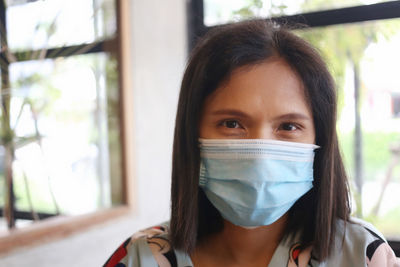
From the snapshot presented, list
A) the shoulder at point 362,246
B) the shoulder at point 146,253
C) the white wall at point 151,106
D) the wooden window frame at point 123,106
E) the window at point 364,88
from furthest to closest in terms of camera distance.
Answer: the white wall at point 151,106
the wooden window frame at point 123,106
the window at point 364,88
the shoulder at point 146,253
the shoulder at point 362,246

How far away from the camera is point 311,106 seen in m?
0.92

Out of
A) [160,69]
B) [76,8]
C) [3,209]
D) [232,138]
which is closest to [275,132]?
[232,138]

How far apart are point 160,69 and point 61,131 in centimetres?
83

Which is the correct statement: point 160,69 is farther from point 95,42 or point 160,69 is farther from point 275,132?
point 275,132

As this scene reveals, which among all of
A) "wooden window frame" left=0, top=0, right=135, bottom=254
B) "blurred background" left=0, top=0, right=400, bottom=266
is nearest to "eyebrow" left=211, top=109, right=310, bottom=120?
"blurred background" left=0, top=0, right=400, bottom=266

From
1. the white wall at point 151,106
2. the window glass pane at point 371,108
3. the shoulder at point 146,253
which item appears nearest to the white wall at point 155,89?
the white wall at point 151,106

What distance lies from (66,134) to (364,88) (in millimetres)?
1419

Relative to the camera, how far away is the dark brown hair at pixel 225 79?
2.99 feet

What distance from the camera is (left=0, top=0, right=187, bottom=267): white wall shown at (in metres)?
2.10

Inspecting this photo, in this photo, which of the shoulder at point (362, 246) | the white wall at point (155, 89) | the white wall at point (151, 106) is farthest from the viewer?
the white wall at point (155, 89)

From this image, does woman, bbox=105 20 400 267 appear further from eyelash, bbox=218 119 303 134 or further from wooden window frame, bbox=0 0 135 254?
wooden window frame, bbox=0 0 135 254

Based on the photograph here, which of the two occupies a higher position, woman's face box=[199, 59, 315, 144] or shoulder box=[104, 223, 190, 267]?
woman's face box=[199, 59, 315, 144]

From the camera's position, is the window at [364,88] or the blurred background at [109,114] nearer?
the blurred background at [109,114]

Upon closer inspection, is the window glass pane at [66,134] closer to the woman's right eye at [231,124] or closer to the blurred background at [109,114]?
the blurred background at [109,114]
